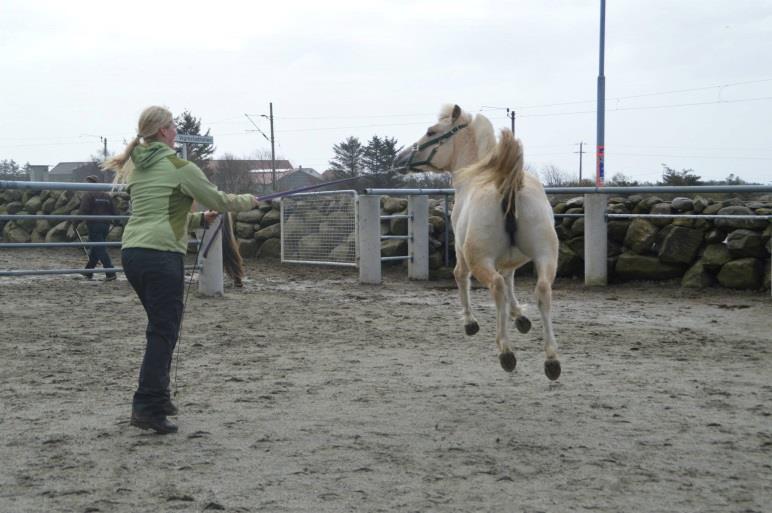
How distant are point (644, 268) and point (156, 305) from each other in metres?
8.87

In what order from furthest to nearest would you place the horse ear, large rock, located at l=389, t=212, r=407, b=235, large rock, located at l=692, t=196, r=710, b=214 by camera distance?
large rock, located at l=389, t=212, r=407, b=235, large rock, located at l=692, t=196, r=710, b=214, the horse ear

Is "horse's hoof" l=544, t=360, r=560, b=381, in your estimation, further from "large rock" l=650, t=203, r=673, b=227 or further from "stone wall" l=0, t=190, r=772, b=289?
"large rock" l=650, t=203, r=673, b=227

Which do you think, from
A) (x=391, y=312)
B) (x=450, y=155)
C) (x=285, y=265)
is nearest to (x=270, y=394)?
(x=450, y=155)

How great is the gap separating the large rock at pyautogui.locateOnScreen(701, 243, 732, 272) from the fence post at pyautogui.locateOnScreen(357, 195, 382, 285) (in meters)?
4.59

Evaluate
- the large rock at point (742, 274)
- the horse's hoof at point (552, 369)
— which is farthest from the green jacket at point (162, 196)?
the large rock at point (742, 274)

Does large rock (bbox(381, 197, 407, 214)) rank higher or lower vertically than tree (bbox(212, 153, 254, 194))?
lower

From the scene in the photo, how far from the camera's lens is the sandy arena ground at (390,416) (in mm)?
3529

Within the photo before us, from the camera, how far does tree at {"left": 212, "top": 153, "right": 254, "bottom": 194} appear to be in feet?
134

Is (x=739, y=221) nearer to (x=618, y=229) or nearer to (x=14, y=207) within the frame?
(x=618, y=229)

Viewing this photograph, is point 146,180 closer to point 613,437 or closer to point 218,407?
point 218,407

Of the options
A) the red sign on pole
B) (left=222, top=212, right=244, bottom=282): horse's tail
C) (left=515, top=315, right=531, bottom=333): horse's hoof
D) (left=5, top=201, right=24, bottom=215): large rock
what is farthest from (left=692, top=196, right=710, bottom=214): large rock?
(left=5, top=201, right=24, bottom=215): large rock

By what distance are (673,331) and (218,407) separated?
4.93 meters

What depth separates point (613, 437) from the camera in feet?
14.5

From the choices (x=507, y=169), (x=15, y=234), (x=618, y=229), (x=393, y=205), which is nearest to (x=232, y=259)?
(x=393, y=205)
